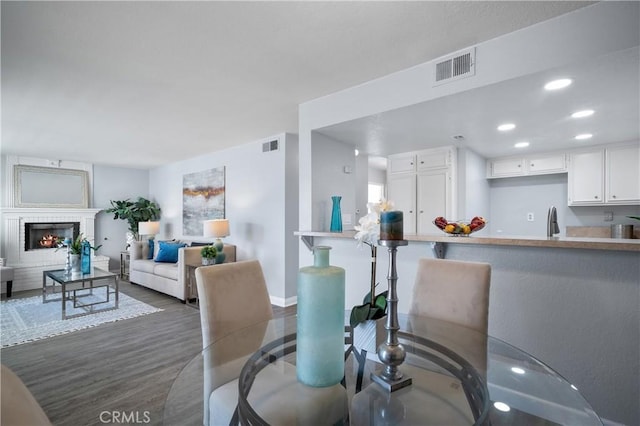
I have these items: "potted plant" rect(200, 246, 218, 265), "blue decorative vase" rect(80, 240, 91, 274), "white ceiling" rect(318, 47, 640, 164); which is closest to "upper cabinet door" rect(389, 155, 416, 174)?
"white ceiling" rect(318, 47, 640, 164)

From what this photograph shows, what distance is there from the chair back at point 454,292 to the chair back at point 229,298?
966 millimetres

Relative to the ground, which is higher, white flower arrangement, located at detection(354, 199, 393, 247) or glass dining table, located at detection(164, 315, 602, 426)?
white flower arrangement, located at detection(354, 199, 393, 247)

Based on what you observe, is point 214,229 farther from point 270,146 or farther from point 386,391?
point 386,391

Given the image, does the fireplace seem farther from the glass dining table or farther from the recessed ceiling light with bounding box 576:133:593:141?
the recessed ceiling light with bounding box 576:133:593:141

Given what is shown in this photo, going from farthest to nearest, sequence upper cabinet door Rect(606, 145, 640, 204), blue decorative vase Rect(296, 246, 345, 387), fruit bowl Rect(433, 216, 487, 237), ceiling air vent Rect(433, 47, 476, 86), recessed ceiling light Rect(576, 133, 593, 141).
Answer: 1. upper cabinet door Rect(606, 145, 640, 204)
2. recessed ceiling light Rect(576, 133, 593, 141)
3. fruit bowl Rect(433, 216, 487, 237)
4. ceiling air vent Rect(433, 47, 476, 86)
5. blue decorative vase Rect(296, 246, 345, 387)

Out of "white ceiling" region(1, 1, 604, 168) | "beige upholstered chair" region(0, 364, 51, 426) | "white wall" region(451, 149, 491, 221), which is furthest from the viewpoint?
"white wall" region(451, 149, 491, 221)

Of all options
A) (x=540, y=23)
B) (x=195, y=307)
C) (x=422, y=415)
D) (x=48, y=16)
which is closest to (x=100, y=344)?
(x=195, y=307)

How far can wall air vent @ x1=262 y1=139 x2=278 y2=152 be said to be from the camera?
14.5 ft

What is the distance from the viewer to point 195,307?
13.5 ft

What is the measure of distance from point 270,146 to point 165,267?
8.07 feet

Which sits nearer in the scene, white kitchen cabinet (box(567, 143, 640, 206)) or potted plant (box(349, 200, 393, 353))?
potted plant (box(349, 200, 393, 353))

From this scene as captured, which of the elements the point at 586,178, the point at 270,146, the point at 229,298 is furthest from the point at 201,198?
the point at 586,178

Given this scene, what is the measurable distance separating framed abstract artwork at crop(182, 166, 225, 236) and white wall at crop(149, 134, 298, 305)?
0.48 ft

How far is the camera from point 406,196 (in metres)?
4.24
